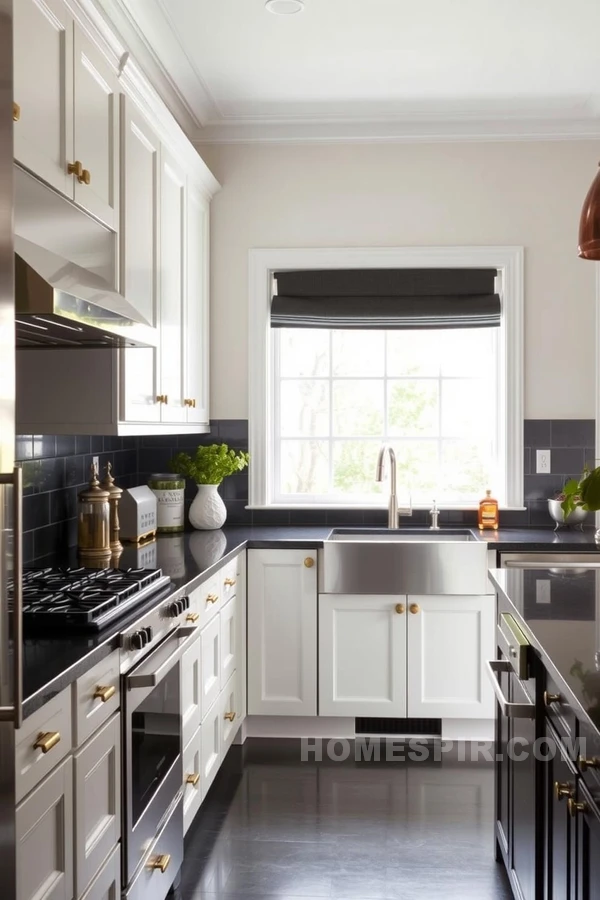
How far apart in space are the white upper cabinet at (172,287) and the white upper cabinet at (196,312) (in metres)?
0.10

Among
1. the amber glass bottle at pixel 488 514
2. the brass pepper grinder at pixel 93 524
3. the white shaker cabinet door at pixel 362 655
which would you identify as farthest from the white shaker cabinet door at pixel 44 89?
the amber glass bottle at pixel 488 514

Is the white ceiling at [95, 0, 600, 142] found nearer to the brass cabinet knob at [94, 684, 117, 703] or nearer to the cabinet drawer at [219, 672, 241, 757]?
the brass cabinet knob at [94, 684, 117, 703]

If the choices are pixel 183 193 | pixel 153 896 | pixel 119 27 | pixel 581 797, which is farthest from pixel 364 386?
pixel 581 797

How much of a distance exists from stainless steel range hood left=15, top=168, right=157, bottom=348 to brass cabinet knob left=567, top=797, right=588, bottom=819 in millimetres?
1377

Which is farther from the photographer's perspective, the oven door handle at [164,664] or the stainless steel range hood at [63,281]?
the oven door handle at [164,664]

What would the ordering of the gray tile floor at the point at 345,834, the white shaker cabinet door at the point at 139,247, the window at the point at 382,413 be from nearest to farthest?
the gray tile floor at the point at 345,834 → the white shaker cabinet door at the point at 139,247 → the window at the point at 382,413

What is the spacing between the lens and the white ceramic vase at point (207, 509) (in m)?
4.11

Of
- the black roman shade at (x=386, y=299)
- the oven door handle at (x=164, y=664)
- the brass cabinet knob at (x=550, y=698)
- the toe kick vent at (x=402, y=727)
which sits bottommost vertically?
the toe kick vent at (x=402, y=727)

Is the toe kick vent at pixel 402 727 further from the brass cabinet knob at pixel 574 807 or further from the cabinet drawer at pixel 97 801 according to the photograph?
the brass cabinet knob at pixel 574 807

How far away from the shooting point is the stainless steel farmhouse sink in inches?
146

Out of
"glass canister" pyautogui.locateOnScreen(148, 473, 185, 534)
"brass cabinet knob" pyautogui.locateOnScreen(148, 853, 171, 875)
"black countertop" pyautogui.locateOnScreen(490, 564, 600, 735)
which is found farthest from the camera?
"glass canister" pyautogui.locateOnScreen(148, 473, 185, 534)

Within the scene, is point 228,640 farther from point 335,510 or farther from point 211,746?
point 335,510

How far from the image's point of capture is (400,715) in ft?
12.4

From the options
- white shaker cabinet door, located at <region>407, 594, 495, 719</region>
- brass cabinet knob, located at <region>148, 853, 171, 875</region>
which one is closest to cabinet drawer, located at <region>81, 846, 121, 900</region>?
brass cabinet knob, located at <region>148, 853, 171, 875</region>
